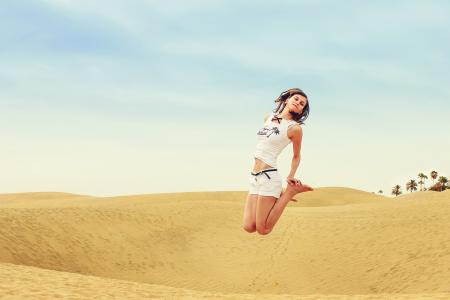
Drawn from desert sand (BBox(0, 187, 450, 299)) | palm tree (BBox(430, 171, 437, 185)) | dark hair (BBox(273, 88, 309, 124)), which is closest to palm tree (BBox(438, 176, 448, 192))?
palm tree (BBox(430, 171, 437, 185))

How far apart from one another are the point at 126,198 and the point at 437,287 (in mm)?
41997

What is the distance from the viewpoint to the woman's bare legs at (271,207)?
6.64 meters

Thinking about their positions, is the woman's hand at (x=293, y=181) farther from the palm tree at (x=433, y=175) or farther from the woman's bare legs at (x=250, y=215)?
the palm tree at (x=433, y=175)

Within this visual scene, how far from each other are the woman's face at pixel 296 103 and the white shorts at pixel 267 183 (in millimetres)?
867

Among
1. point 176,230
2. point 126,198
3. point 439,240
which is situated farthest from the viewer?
point 126,198

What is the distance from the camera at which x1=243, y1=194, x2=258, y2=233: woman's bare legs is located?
6746 mm

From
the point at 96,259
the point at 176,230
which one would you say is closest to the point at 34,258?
the point at 96,259

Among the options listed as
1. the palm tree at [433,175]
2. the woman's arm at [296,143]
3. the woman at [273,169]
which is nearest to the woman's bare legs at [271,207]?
the woman at [273,169]

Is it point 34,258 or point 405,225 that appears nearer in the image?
point 34,258

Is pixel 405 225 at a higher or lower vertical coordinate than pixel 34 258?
higher

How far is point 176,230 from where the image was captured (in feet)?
99.3

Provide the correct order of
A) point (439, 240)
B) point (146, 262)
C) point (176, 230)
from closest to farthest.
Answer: point (439, 240) < point (146, 262) < point (176, 230)

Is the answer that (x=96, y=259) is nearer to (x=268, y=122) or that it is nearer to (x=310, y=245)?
(x=310, y=245)

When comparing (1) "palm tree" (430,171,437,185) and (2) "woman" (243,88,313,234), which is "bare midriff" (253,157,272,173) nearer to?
(2) "woman" (243,88,313,234)
